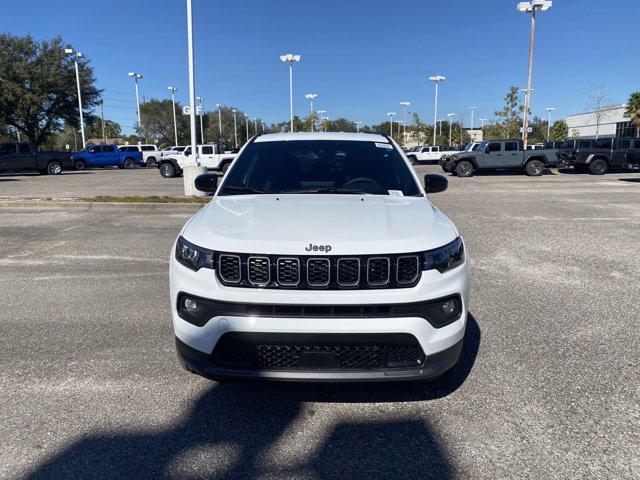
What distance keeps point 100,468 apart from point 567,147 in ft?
99.0

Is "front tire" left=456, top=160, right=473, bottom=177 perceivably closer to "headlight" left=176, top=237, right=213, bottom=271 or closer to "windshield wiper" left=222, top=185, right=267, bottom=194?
"windshield wiper" left=222, top=185, right=267, bottom=194

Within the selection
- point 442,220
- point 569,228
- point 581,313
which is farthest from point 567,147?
point 442,220

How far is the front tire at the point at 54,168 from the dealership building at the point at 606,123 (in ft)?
181

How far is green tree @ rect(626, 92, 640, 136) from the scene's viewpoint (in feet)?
191

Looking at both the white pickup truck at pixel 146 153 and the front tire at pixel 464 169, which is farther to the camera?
the white pickup truck at pixel 146 153

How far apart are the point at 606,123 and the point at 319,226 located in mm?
86892

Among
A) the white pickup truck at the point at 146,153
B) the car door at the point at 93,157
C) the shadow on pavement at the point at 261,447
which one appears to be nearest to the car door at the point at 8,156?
the car door at the point at 93,157

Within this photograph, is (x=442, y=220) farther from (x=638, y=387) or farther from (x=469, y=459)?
(x=638, y=387)

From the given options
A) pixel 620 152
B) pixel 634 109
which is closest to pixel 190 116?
pixel 620 152

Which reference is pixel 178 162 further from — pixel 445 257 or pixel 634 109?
pixel 634 109

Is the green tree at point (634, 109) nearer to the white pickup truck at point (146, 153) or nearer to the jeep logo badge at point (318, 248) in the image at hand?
the white pickup truck at point (146, 153)

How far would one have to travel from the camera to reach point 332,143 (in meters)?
4.56

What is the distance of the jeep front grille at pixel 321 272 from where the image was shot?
2.67 meters

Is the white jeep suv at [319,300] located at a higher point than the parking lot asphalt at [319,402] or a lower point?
higher
